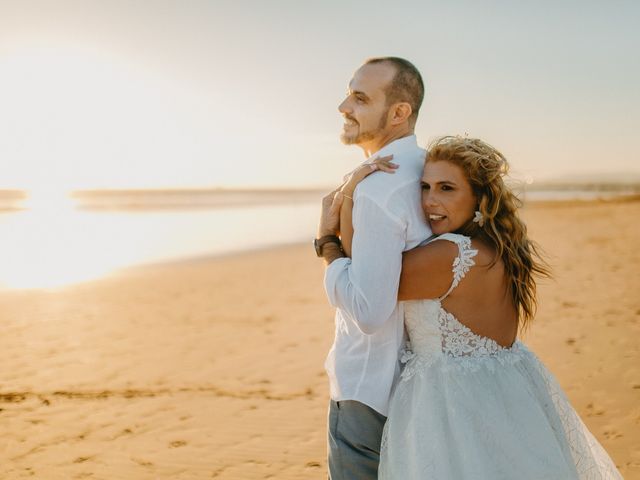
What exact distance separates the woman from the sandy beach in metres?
2.29

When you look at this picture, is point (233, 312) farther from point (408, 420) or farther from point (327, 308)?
point (408, 420)

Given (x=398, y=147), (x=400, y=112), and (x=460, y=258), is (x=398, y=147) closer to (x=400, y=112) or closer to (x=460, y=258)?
(x=400, y=112)

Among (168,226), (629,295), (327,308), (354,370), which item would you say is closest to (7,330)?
(327,308)

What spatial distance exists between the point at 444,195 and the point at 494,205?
9.1 inches

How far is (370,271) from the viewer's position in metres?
2.11

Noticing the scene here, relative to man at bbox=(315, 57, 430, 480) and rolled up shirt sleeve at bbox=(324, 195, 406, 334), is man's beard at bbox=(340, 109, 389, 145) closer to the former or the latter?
man at bbox=(315, 57, 430, 480)

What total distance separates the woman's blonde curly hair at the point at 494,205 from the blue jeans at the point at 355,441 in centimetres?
78

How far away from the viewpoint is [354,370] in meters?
2.37

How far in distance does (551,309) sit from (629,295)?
158 cm

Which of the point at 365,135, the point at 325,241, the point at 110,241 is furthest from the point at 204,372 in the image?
the point at 110,241

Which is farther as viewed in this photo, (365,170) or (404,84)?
(404,84)

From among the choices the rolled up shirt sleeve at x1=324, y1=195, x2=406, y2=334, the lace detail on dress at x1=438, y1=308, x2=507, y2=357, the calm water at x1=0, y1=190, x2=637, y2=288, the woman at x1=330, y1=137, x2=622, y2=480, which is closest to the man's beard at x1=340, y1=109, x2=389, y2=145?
the woman at x1=330, y1=137, x2=622, y2=480

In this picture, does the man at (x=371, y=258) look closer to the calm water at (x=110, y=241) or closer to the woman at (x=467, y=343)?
the woman at (x=467, y=343)

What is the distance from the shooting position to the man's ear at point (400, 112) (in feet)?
8.14
